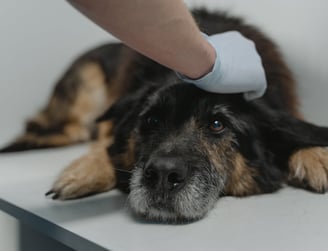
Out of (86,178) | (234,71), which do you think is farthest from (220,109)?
(86,178)

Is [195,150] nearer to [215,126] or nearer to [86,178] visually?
[215,126]

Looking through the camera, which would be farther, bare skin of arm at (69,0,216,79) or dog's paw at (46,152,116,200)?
dog's paw at (46,152,116,200)

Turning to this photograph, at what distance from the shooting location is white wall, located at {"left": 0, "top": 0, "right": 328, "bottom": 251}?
189cm

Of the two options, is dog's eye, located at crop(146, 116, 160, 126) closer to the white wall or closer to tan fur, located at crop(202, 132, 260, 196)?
tan fur, located at crop(202, 132, 260, 196)

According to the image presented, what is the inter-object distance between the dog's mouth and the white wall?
60 cm

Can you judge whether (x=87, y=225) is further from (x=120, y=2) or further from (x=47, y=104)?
(x=47, y=104)

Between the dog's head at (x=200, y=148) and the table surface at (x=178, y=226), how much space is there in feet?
0.14

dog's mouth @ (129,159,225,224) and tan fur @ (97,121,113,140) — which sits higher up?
dog's mouth @ (129,159,225,224)

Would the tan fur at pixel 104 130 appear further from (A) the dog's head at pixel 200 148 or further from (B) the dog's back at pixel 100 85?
(A) the dog's head at pixel 200 148

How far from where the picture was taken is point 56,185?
141cm

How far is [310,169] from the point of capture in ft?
4.74

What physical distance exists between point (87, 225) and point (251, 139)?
52 centimetres

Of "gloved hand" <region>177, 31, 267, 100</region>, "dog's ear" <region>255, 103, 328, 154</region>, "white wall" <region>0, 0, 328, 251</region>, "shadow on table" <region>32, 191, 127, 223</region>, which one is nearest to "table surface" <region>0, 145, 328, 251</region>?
"shadow on table" <region>32, 191, 127, 223</region>

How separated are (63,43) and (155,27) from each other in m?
1.34
